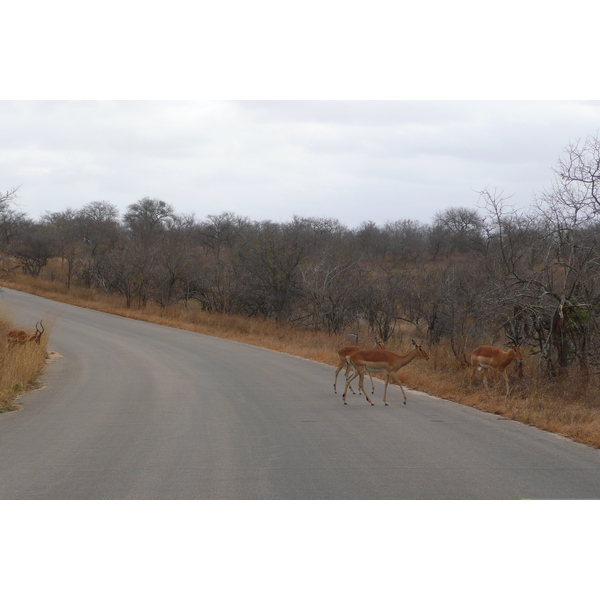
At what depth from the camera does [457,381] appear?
14539 mm

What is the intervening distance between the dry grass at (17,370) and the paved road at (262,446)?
0.36 meters

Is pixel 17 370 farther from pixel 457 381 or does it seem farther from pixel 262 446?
pixel 457 381

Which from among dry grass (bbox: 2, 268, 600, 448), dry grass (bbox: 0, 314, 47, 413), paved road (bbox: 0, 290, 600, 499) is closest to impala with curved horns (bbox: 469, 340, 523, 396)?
dry grass (bbox: 2, 268, 600, 448)

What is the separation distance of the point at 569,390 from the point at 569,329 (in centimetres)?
184

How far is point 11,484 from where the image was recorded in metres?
6.57

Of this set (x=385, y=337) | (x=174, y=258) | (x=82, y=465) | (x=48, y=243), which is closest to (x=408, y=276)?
(x=385, y=337)

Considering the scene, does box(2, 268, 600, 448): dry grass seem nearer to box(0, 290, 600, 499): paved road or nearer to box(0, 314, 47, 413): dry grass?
box(0, 290, 600, 499): paved road

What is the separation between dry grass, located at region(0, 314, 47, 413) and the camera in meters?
12.0

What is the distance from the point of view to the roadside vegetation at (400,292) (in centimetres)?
1420

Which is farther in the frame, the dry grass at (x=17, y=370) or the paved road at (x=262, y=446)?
the dry grass at (x=17, y=370)

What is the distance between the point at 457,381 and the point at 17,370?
9.88 metres

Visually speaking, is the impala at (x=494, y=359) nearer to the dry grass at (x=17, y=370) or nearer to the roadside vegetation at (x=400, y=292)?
the roadside vegetation at (x=400, y=292)

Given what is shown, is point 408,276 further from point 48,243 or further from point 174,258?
point 48,243

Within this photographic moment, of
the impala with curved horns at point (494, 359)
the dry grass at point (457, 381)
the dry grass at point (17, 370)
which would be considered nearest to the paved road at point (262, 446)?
the dry grass at point (17, 370)
